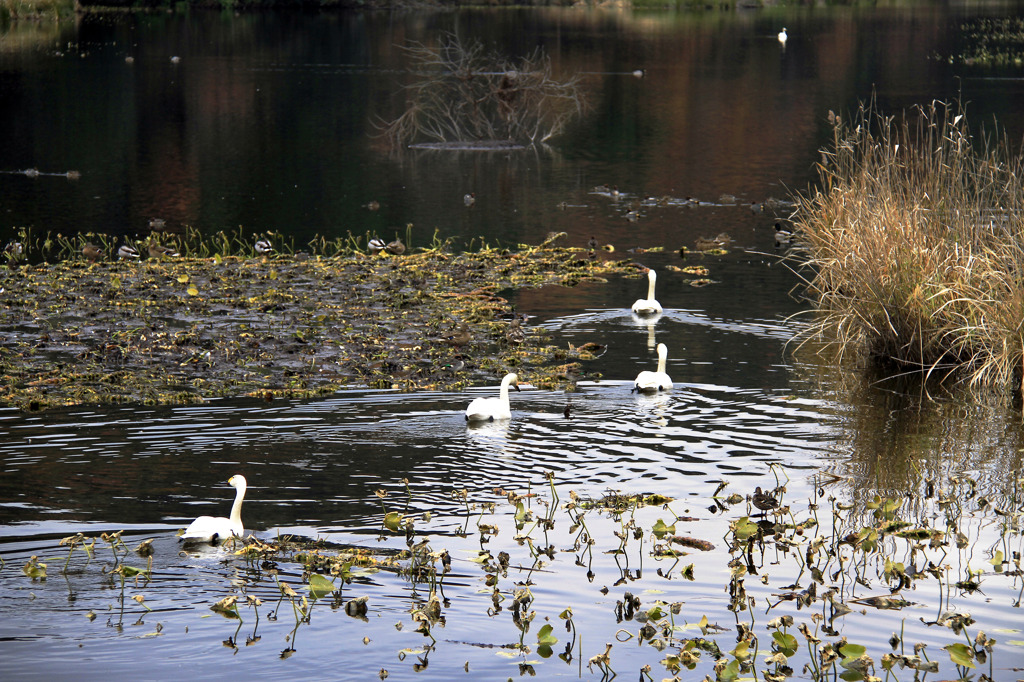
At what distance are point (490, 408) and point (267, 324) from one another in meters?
5.05

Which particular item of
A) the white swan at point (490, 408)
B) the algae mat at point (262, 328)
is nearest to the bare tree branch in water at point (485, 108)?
the algae mat at point (262, 328)

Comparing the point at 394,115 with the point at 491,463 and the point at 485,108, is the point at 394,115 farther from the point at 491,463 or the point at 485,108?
the point at 491,463

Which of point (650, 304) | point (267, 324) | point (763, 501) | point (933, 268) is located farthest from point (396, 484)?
point (650, 304)

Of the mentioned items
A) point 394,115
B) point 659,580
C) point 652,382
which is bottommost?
point 659,580

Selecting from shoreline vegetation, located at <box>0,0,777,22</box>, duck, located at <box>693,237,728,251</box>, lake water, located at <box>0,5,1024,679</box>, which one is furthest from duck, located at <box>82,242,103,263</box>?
shoreline vegetation, located at <box>0,0,777,22</box>

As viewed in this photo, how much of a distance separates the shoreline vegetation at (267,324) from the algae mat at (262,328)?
0.03m

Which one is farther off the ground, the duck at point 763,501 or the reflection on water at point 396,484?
the duck at point 763,501

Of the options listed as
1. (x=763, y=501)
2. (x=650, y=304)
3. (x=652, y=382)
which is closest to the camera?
(x=763, y=501)

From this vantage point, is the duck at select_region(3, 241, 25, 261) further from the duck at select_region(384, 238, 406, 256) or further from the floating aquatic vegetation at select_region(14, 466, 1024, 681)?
the floating aquatic vegetation at select_region(14, 466, 1024, 681)

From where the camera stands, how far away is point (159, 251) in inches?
820

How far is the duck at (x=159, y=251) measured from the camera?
20.7 meters

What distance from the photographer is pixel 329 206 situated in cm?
2825

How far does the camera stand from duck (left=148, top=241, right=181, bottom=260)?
67.8 ft

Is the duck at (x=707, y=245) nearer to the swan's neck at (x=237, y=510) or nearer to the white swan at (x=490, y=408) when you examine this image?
the white swan at (x=490, y=408)
